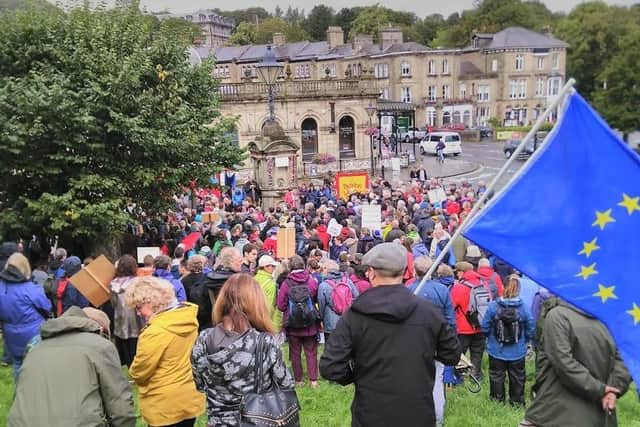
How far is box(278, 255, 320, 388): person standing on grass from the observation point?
7668mm

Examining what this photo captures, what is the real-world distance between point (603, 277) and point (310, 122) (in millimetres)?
39458

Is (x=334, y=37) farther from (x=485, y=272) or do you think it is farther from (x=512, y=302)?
(x=512, y=302)

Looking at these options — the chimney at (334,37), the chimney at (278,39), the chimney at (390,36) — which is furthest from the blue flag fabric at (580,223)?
the chimney at (278,39)

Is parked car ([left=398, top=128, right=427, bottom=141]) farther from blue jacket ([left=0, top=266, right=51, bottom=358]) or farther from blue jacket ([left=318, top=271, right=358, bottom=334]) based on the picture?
blue jacket ([left=0, top=266, right=51, bottom=358])

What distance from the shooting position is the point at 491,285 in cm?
847

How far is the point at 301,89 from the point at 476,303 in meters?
35.3

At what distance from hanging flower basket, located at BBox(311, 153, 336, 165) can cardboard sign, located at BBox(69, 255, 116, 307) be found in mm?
32238

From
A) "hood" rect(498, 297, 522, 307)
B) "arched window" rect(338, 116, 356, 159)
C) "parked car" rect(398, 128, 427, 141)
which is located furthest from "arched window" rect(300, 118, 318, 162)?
"hood" rect(498, 297, 522, 307)

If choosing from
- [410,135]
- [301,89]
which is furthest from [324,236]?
[410,135]

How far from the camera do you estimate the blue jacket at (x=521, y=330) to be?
692 centimetres

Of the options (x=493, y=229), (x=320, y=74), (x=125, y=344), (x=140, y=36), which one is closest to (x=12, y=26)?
(x=140, y=36)

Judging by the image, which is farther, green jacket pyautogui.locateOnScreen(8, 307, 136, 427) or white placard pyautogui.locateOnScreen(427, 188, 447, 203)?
white placard pyautogui.locateOnScreen(427, 188, 447, 203)

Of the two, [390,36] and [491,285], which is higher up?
[390,36]

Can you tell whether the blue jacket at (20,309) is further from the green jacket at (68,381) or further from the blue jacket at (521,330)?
the blue jacket at (521,330)
